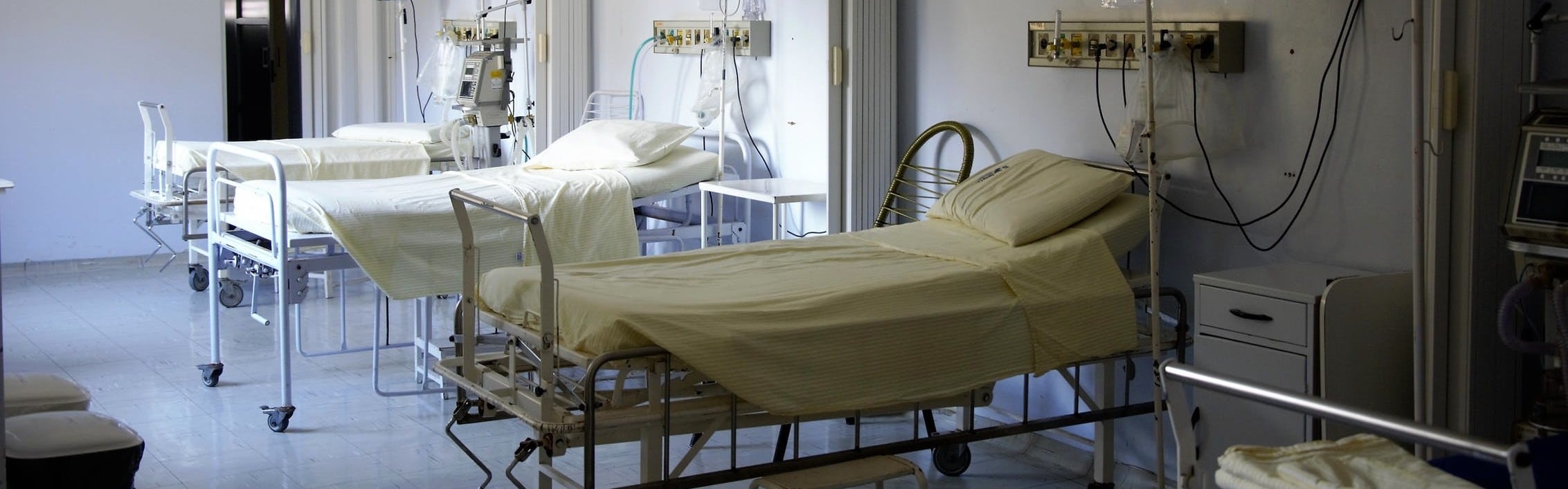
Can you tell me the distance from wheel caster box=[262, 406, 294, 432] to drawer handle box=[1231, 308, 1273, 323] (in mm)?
3076

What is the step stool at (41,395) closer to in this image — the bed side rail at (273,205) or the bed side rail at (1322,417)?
the bed side rail at (273,205)

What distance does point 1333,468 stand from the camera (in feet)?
6.76

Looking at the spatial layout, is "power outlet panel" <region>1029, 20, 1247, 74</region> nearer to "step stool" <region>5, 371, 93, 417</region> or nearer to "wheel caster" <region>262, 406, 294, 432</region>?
"wheel caster" <region>262, 406, 294, 432</region>

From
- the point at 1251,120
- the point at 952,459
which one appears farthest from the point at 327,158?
the point at 1251,120

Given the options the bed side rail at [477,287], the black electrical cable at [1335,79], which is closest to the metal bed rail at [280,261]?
the bed side rail at [477,287]

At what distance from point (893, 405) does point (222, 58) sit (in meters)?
6.68

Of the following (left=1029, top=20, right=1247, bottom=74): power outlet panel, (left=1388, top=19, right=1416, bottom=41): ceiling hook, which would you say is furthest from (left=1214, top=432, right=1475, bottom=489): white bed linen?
(left=1029, top=20, right=1247, bottom=74): power outlet panel

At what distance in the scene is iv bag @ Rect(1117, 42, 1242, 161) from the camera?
397cm

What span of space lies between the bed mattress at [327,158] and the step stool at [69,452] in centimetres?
373

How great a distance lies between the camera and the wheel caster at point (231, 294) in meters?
7.05

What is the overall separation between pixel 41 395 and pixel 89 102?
18.1 feet

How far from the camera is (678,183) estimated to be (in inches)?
227

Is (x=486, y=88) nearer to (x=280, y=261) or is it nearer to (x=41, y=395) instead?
(x=280, y=261)

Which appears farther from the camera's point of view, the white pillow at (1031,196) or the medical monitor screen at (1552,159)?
the white pillow at (1031,196)
